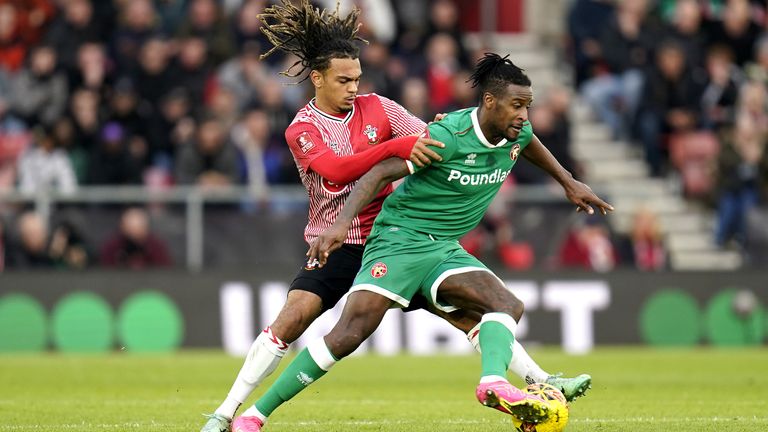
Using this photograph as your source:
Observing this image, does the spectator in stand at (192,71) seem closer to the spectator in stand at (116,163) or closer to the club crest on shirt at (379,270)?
the spectator in stand at (116,163)

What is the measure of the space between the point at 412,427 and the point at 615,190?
32.9ft

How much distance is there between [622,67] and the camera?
67.7 feet

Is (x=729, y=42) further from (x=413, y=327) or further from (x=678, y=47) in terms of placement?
(x=413, y=327)

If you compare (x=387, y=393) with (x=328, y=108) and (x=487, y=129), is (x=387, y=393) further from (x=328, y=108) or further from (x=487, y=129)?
(x=487, y=129)

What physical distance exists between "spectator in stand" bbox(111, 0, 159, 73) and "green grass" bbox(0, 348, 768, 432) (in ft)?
14.1

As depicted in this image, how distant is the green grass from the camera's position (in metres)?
9.06

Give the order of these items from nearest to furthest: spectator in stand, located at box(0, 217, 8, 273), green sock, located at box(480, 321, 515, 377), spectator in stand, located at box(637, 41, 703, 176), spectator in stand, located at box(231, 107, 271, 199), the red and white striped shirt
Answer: green sock, located at box(480, 321, 515, 377), the red and white striped shirt, spectator in stand, located at box(0, 217, 8, 273), spectator in stand, located at box(231, 107, 271, 199), spectator in stand, located at box(637, 41, 703, 176)

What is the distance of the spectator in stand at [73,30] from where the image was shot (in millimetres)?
18609

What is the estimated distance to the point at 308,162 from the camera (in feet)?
27.6

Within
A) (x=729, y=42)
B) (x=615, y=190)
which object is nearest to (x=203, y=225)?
(x=615, y=190)

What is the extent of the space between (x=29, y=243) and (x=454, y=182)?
982 centimetres

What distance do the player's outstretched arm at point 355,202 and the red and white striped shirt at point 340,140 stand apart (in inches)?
17.8

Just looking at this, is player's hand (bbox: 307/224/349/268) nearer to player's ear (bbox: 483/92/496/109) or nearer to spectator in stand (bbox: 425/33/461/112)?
player's ear (bbox: 483/92/496/109)

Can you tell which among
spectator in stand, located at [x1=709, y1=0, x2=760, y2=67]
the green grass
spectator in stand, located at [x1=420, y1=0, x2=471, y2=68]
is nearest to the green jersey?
the green grass
